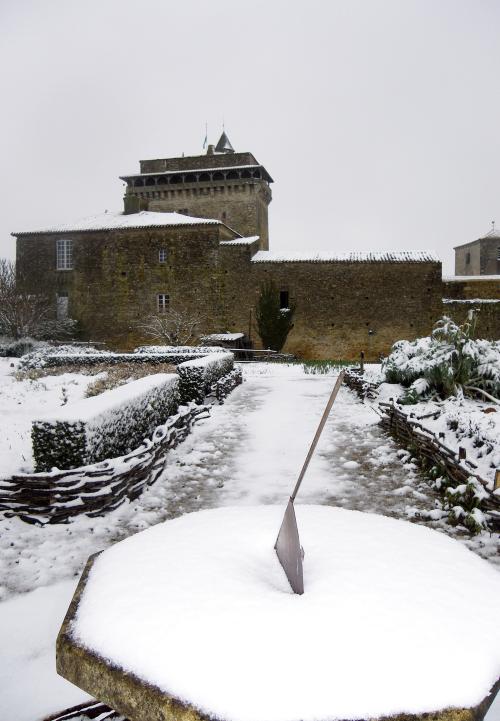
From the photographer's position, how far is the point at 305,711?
1.13m

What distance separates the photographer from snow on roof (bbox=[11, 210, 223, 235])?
28.0m

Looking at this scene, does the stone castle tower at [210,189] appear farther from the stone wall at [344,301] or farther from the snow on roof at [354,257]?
the stone wall at [344,301]

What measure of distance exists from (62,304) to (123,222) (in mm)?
5900

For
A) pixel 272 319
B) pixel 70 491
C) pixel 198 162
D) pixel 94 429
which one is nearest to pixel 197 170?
pixel 198 162

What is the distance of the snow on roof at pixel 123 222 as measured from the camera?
27995 millimetres

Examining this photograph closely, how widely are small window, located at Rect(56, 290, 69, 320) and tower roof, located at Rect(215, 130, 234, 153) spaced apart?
654 inches

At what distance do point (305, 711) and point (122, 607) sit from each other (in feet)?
2.05

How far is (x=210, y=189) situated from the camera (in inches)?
1304

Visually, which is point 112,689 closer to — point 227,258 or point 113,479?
point 113,479

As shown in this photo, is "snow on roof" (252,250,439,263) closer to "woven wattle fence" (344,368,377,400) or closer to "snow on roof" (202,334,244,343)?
"snow on roof" (202,334,244,343)

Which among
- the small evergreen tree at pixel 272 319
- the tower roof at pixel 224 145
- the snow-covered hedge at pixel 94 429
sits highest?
the tower roof at pixel 224 145

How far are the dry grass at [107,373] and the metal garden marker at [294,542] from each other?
9.05 metres

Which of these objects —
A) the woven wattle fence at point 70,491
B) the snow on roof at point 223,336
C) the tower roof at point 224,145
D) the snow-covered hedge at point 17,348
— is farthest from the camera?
the tower roof at point 224,145

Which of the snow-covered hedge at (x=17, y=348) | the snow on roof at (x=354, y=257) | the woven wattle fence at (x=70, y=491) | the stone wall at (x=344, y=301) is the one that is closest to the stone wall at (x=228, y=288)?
the stone wall at (x=344, y=301)
